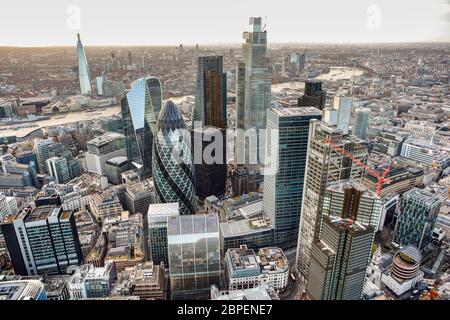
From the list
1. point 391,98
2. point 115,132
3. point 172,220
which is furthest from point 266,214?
point 391,98

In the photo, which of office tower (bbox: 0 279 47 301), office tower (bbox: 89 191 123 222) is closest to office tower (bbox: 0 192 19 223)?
office tower (bbox: 89 191 123 222)

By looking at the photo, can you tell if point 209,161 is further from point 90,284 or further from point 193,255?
point 90,284

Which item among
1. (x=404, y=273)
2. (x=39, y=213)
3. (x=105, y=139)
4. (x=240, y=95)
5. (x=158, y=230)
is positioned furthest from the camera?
(x=105, y=139)

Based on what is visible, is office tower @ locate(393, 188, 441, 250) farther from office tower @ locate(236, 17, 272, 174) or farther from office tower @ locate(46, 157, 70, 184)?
office tower @ locate(46, 157, 70, 184)

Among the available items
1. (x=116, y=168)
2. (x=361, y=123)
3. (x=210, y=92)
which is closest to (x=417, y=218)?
(x=361, y=123)

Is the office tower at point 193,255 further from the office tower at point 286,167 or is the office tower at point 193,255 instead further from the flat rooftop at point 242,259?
the office tower at point 286,167

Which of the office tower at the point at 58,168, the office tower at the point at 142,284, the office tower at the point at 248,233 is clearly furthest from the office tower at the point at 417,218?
the office tower at the point at 58,168
